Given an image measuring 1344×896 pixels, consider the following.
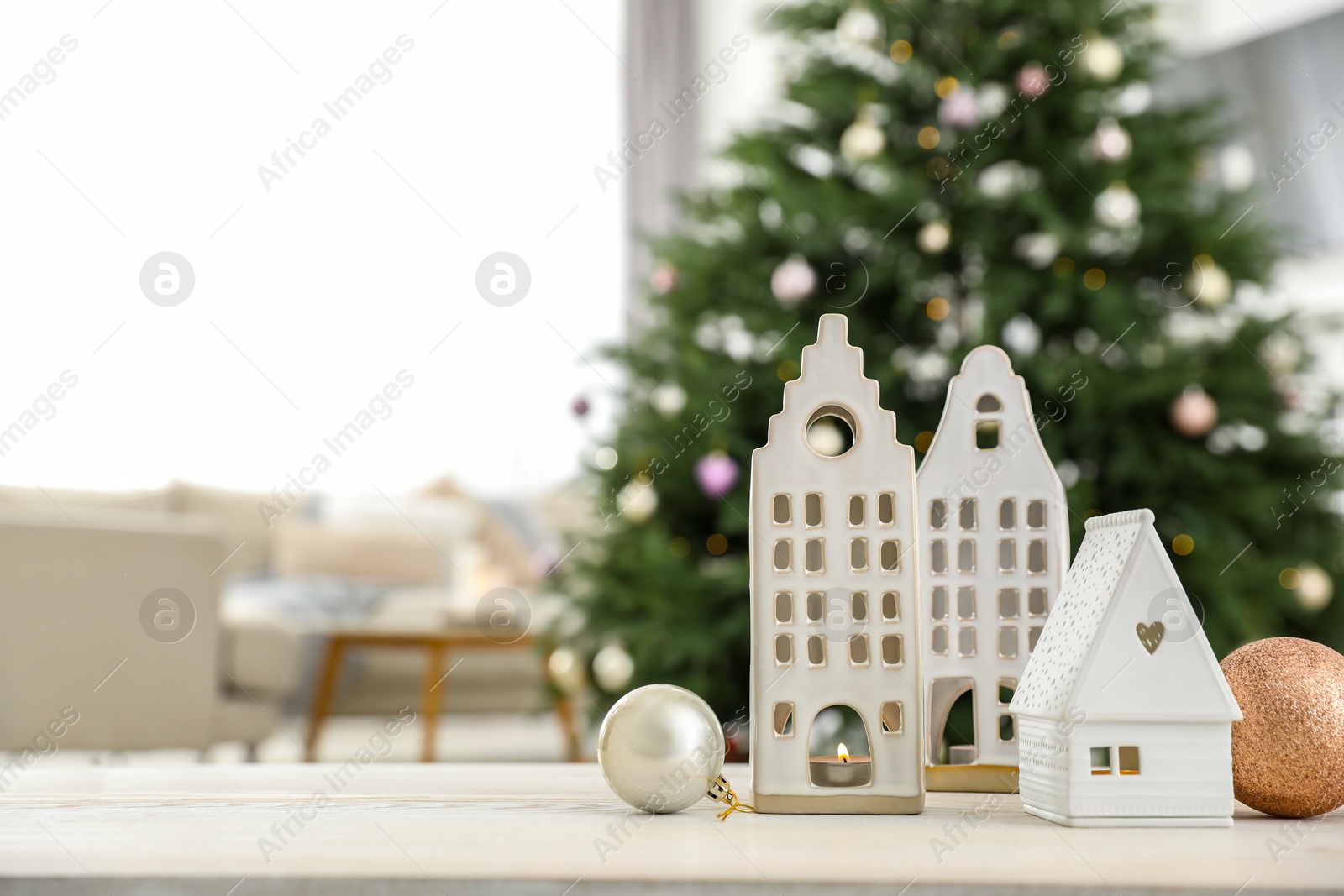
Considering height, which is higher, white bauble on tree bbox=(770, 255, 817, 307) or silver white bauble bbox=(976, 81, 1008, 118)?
silver white bauble bbox=(976, 81, 1008, 118)

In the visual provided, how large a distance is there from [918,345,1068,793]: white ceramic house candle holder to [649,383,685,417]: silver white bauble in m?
0.92

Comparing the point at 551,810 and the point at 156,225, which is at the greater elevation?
the point at 156,225

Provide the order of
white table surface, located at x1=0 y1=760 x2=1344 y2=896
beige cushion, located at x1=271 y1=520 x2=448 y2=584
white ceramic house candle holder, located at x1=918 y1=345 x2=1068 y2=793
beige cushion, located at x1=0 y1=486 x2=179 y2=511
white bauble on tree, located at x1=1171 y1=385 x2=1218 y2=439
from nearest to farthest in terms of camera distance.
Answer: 1. white table surface, located at x1=0 y1=760 x2=1344 y2=896
2. white ceramic house candle holder, located at x1=918 y1=345 x2=1068 y2=793
3. white bauble on tree, located at x1=1171 y1=385 x2=1218 y2=439
4. beige cushion, located at x1=0 y1=486 x2=179 y2=511
5. beige cushion, located at x1=271 y1=520 x2=448 y2=584

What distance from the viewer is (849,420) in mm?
669

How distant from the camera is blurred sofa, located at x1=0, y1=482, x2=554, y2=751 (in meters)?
1.98

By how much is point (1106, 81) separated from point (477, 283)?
253 cm

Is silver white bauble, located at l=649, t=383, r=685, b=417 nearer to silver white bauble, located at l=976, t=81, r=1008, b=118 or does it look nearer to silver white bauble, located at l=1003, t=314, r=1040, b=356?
silver white bauble, located at l=1003, t=314, r=1040, b=356

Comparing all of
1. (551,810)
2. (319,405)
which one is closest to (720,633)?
(551,810)

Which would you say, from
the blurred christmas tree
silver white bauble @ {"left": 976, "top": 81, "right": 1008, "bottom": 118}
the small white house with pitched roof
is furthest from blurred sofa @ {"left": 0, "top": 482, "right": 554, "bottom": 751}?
the small white house with pitched roof

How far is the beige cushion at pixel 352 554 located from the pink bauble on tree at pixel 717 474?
7.23 ft

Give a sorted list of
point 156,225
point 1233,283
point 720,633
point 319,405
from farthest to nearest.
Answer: point 319,405
point 156,225
point 1233,283
point 720,633

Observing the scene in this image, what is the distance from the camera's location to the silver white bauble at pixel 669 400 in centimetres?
168

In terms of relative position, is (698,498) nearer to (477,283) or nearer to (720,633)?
(720,633)

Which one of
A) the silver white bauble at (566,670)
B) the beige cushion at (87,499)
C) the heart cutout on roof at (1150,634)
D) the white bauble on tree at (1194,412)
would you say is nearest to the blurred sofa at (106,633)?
the silver white bauble at (566,670)
